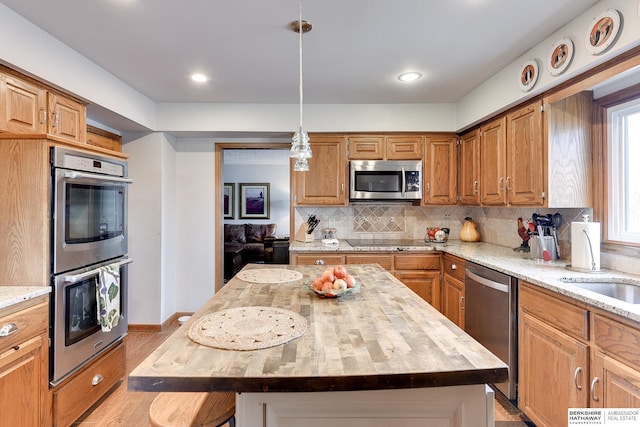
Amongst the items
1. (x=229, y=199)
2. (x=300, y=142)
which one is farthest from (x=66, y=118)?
(x=229, y=199)

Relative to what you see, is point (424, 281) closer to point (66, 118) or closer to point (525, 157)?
point (525, 157)

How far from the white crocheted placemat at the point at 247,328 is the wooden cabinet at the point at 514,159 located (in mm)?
2057

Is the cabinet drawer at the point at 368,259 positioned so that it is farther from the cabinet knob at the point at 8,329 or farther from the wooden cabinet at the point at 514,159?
the cabinet knob at the point at 8,329

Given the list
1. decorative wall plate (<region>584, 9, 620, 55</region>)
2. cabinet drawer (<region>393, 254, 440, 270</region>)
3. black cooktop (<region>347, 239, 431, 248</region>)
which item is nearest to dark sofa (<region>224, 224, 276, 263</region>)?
black cooktop (<region>347, 239, 431, 248</region>)

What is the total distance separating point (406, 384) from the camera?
87cm

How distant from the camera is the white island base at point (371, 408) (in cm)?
95

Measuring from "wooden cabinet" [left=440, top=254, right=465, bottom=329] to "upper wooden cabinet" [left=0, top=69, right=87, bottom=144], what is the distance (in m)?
3.06

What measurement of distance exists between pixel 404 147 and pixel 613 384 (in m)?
2.68

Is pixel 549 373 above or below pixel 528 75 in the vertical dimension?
below

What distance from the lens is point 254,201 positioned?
814 cm

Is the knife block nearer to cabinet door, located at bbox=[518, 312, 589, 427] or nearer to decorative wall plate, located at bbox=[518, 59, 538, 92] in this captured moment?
cabinet door, located at bbox=[518, 312, 589, 427]

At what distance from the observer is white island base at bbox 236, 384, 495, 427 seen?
950 millimetres

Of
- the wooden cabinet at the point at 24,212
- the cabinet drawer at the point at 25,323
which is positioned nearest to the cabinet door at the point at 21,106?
the wooden cabinet at the point at 24,212

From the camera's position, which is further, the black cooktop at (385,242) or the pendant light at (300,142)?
the black cooktop at (385,242)
